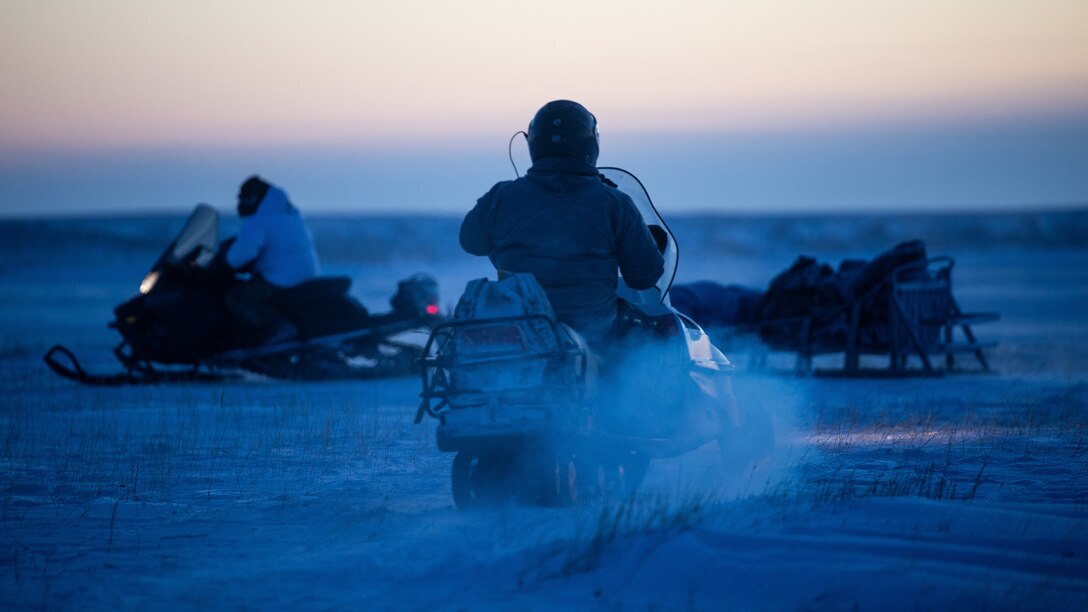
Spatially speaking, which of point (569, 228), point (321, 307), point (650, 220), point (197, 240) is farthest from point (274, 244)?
point (569, 228)

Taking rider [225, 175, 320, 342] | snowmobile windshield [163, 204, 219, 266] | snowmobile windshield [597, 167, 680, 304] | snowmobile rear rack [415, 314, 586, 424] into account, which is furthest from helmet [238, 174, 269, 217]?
snowmobile rear rack [415, 314, 586, 424]

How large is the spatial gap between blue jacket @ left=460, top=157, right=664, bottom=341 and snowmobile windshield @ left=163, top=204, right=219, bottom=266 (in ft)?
28.4

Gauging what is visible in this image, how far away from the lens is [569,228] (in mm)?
6527

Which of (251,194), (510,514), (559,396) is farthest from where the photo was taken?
(251,194)

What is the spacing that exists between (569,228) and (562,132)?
0.50 m

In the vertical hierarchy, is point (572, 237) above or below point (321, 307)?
above

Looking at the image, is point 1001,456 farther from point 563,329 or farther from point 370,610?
point 370,610

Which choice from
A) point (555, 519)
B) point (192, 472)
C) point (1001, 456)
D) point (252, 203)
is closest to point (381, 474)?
point (192, 472)

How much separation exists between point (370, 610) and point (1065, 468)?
4487 millimetres

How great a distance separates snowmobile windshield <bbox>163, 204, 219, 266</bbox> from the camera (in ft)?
Result: 47.9

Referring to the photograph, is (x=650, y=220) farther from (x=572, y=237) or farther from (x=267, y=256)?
(x=267, y=256)

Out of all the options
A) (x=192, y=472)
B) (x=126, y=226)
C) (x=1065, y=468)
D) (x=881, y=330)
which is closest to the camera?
(x=1065, y=468)

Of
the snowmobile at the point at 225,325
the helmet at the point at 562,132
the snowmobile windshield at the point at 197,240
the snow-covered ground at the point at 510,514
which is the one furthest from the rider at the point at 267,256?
the helmet at the point at 562,132

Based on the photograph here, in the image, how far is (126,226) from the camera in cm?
10300
